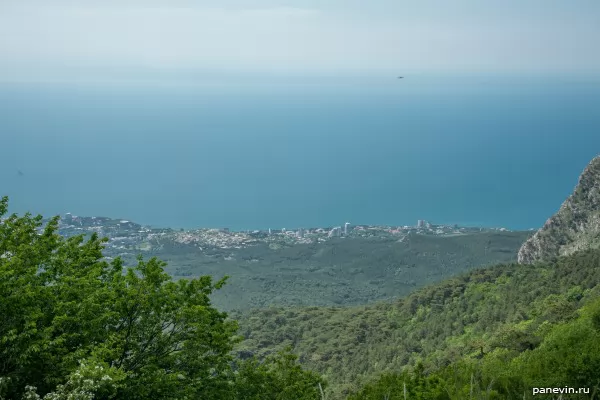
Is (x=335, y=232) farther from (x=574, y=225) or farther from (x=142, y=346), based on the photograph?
(x=142, y=346)

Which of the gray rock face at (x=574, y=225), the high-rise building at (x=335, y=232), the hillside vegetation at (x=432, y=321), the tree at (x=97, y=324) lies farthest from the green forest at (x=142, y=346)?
the high-rise building at (x=335, y=232)

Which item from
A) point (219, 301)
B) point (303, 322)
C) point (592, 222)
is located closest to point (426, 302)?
point (303, 322)

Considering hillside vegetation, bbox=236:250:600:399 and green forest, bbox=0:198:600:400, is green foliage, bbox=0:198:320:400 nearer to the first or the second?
green forest, bbox=0:198:600:400

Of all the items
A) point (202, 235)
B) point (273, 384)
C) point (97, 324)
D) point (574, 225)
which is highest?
point (574, 225)

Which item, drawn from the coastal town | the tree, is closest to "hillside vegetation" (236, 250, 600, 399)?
the tree

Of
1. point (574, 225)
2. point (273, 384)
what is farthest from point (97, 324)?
point (574, 225)

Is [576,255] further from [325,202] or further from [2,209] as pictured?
[325,202]

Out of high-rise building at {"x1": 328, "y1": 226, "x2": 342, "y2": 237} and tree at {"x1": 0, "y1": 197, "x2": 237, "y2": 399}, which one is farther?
high-rise building at {"x1": 328, "y1": 226, "x2": 342, "y2": 237}
